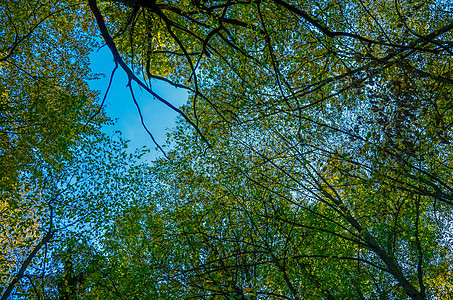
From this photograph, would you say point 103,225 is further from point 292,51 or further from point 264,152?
point 292,51

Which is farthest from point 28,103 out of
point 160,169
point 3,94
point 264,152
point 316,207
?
point 316,207

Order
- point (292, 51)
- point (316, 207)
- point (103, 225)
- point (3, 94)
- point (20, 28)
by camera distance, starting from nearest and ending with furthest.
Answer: point (292, 51)
point (20, 28)
point (3, 94)
point (103, 225)
point (316, 207)

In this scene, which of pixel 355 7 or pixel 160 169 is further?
pixel 160 169

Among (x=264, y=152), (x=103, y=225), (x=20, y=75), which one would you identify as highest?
(x=20, y=75)

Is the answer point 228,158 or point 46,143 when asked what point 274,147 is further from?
point 46,143

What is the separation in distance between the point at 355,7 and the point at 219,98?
5016 mm

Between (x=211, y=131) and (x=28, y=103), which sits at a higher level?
(x=28, y=103)

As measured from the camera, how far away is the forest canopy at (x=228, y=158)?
19.1 feet

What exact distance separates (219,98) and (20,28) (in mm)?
7021

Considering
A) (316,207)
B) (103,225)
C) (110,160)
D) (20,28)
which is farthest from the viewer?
(110,160)

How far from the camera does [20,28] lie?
850cm

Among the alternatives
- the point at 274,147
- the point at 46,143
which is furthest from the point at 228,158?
the point at 46,143

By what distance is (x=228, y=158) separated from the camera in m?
9.25

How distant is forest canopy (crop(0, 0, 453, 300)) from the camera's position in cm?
583
